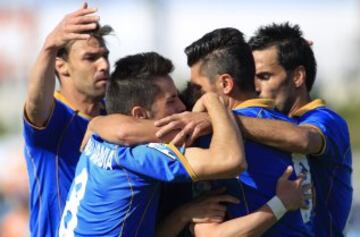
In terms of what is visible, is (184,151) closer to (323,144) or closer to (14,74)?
(323,144)

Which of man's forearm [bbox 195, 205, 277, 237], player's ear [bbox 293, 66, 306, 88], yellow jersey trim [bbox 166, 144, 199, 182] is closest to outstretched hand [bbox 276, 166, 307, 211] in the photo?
man's forearm [bbox 195, 205, 277, 237]

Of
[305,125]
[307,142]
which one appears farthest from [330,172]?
[307,142]

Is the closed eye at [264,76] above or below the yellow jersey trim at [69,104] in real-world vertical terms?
above

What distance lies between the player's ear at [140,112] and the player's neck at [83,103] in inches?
69.3

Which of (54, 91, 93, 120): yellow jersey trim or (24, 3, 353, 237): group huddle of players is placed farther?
(54, 91, 93, 120): yellow jersey trim

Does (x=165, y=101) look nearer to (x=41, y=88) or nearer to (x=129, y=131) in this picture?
(x=129, y=131)

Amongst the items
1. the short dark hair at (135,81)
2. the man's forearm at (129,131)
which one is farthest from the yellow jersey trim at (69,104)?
the man's forearm at (129,131)

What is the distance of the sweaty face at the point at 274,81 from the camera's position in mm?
6836

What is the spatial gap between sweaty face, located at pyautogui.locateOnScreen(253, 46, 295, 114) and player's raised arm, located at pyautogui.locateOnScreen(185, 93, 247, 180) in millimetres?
1494

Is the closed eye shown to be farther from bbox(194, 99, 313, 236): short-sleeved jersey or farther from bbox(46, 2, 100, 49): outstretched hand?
bbox(46, 2, 100, 49): outstretched hand

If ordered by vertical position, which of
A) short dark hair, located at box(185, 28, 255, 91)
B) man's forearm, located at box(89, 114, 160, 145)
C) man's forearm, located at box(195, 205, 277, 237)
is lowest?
man's forearm, located at box(195, 205, 277, 237)

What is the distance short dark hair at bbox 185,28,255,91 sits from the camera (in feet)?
18.8

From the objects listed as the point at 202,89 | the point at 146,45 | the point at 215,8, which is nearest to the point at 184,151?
the point at 202,89

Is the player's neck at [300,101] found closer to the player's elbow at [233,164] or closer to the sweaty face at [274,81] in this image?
the sweaty face at [274,81]
